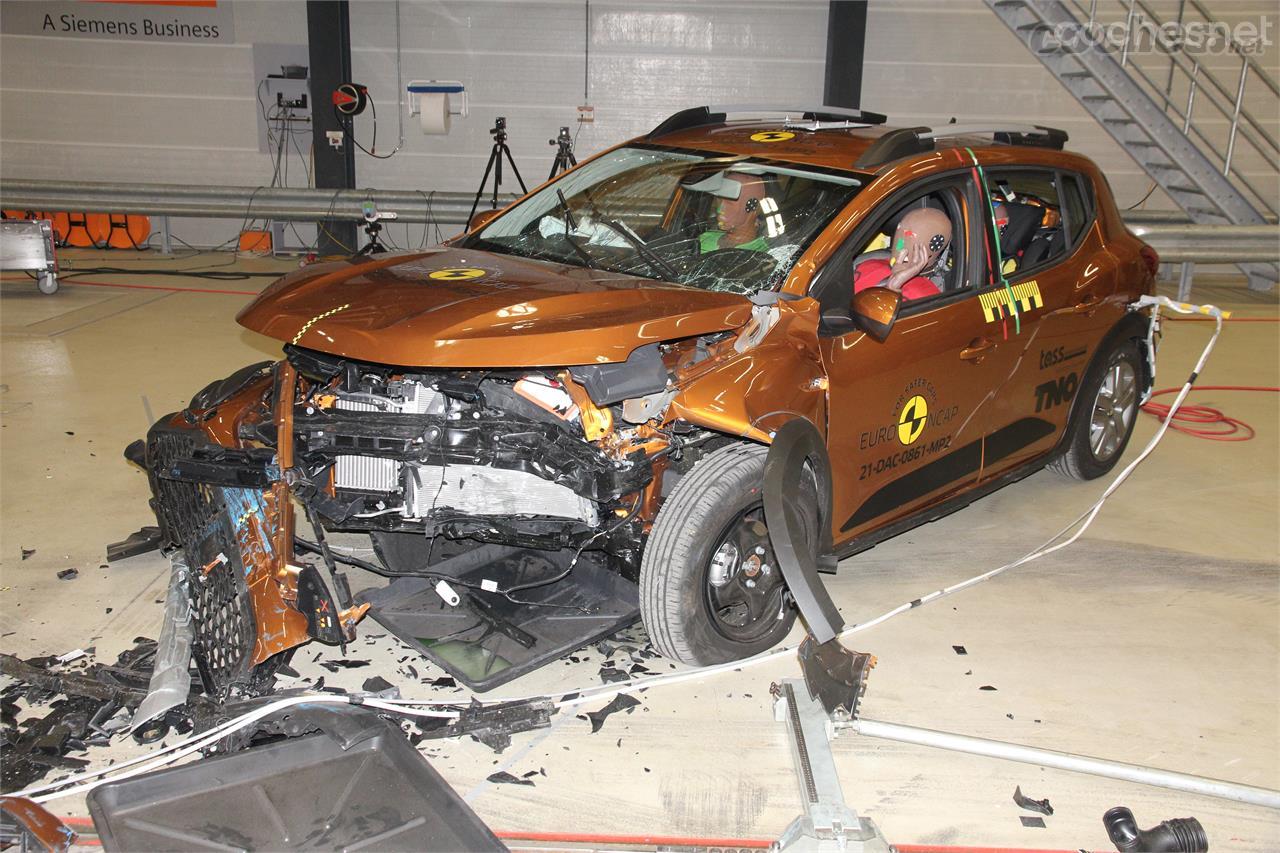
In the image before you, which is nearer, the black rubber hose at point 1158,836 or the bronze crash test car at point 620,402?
the black rubber hose at point 1158,836

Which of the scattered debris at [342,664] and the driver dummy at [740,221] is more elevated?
the driver dummy at [740,221]

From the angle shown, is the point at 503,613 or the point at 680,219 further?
the point at 680,219

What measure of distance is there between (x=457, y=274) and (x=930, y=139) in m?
1.96

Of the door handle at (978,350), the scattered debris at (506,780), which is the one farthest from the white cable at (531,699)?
the door handle at (978,350)

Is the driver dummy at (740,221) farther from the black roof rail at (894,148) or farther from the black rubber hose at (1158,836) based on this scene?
the black rubber hose at (1158,836)

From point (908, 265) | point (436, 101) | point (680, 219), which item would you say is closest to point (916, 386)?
point (908, 265)

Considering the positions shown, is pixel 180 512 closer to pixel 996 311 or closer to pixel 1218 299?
pixel 996 311

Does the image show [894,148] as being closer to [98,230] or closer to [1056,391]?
[1056,391]

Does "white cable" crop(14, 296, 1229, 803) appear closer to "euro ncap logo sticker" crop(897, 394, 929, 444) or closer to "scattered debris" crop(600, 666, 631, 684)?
"scattered debris" crop(600, 666, 631, 684)

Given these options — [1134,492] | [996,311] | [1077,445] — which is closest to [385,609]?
[996,311]

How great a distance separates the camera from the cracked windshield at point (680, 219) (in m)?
3.80

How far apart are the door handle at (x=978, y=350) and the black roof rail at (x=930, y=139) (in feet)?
2.57

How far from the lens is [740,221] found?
401 centimetres

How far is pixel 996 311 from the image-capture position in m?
4.20
